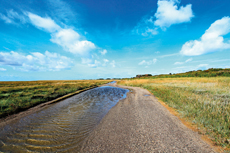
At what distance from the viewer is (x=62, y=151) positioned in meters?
4.06

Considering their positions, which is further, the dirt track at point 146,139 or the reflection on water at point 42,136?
the reflection on water at point 42,136

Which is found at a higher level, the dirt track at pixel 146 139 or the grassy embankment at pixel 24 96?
the grassy embankment at pixel 24 96

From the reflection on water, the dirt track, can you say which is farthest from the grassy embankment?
the dirt track

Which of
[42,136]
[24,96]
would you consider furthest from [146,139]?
[24,96]

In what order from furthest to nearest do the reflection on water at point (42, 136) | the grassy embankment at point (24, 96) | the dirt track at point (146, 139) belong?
the grassy embankment at point (24, 96), the reflection on water at point (42, 136), the dirt track at point (146, 139)

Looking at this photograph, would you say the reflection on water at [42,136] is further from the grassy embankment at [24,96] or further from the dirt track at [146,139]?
the grassy embankment at [24,96]

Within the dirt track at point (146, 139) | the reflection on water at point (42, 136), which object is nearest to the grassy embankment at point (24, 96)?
the reflection on water at point (42, 136)

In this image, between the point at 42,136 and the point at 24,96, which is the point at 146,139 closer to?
the point at 42,136

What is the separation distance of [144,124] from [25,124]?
8313mm

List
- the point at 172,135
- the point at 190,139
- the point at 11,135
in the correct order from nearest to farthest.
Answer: the point at 190,139, the point at 172,135, the point at 11,135

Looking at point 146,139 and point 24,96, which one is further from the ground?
point 24,96

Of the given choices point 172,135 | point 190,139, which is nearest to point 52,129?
point 172,135

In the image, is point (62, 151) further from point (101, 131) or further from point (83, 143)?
point (101, 131)

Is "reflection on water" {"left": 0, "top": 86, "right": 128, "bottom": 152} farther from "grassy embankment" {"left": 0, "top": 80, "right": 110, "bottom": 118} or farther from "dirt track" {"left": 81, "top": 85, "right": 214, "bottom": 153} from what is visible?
"grassy embankment" {"left": 0, "top": 80, "right": 110, "bottom": 118}
